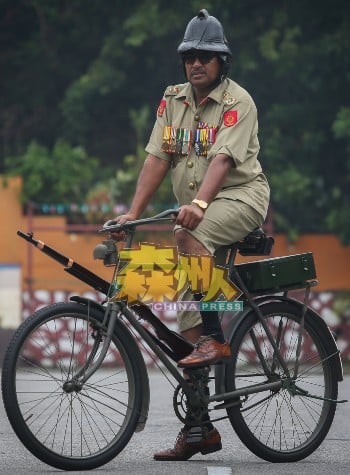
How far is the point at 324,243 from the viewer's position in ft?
69.8

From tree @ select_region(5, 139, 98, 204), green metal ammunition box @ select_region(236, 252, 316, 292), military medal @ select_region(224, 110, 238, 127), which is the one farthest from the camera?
tree @ select_region(5, 139, 98, 204)

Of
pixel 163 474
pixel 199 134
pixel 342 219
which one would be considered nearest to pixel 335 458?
pixel 163 474

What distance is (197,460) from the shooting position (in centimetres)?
648

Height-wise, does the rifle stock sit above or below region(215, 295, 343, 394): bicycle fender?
above

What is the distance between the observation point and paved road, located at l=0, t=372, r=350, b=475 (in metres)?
6.02

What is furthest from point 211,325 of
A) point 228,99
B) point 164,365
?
point 228,99

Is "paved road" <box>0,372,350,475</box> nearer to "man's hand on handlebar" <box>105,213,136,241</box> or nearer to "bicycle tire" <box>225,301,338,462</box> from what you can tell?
"bicycle tire" <box>225,301,338,462</box>

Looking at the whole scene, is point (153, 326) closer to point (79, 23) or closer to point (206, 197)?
point (206, 197)

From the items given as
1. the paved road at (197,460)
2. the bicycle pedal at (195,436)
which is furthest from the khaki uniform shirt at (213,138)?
the paved road at (197,460)

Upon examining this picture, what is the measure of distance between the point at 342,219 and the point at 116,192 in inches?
123

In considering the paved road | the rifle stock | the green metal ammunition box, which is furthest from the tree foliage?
the rifle stock

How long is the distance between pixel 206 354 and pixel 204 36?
1288mm

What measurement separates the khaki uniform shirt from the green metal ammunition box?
0.75ft

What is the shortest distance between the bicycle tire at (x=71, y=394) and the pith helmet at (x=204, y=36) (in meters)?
1.16
